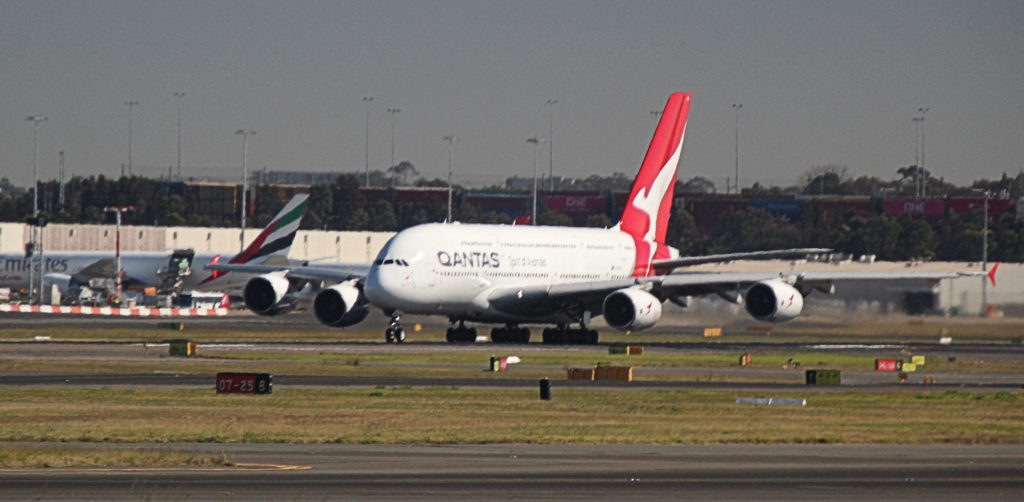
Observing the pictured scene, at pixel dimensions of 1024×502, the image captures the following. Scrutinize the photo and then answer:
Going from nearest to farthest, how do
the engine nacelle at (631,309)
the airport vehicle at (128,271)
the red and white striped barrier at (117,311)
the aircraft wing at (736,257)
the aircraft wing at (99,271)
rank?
the engine nacelle at (631,309) → the aircraft wing at (736,257) → the red and white striped barrier at (117,311) → the airport vehicle at (128,271) → the aircraft wing at (99,271)

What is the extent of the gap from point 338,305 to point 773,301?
17095 mm

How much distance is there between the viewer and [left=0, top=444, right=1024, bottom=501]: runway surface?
21.4 meters

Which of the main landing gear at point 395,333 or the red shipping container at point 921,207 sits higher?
the red shipping container at point 921,207

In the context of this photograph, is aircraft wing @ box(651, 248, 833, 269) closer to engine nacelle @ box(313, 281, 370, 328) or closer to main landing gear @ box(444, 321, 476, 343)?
main landing gear @ box(444, 321, 476, 343)

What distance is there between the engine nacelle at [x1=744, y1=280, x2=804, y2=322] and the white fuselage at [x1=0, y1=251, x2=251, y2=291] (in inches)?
2530

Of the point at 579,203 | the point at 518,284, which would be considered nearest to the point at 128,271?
the point at 518,284

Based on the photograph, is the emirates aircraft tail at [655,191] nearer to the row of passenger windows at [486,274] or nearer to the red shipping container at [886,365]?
the row of passenger windows at [486,274]

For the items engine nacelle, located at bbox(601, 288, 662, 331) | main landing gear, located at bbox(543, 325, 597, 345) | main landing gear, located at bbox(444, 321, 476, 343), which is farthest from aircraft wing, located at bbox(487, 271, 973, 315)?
main landing gear, located at bbox(444, 321, 476, 343)

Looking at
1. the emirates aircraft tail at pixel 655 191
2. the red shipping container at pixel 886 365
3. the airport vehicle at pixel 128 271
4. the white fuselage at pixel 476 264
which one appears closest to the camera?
the red shipping container at pixel 886 365

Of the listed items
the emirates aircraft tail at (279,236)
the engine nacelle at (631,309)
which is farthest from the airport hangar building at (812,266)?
the emirates aircraft tail at (279,236)

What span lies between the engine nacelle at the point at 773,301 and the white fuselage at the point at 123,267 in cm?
6426

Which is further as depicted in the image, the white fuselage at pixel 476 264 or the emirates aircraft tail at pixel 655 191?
the emirates aircraft tail at pixel 655 191

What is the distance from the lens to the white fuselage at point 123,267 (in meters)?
125

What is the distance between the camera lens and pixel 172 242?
156 meters
